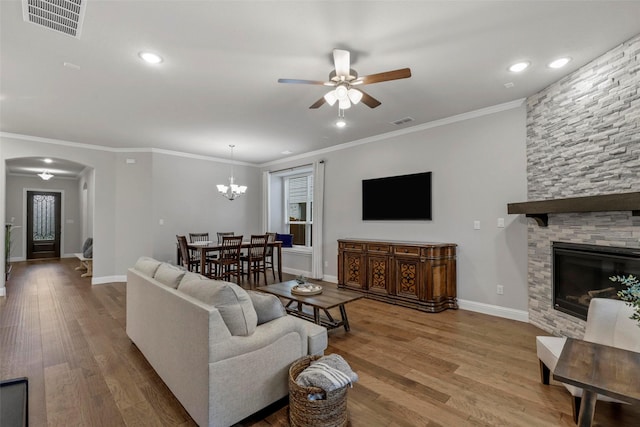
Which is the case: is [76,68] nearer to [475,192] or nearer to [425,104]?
[425,104]

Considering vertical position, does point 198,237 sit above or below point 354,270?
above

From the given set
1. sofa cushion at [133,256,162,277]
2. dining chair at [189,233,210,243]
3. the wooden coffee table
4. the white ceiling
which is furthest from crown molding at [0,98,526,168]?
sofa cushion at [133,256,162,277]

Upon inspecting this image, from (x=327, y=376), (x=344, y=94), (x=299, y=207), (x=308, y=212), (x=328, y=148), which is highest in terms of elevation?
(x=328, y=148)

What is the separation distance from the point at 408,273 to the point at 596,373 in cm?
286

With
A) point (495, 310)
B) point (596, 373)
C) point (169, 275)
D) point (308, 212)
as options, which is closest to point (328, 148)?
point (308, 212)

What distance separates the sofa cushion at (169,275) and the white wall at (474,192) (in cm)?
361

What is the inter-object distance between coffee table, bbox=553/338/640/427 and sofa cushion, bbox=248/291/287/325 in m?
1.64

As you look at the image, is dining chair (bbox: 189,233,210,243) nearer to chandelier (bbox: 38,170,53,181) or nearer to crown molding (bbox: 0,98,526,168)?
crown molding (bbox: 0,98,526,168)

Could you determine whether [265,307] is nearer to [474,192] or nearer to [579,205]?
[579,205]

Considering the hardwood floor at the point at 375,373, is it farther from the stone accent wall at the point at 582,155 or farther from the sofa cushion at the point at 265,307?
the stone accent wall at the point at 582,155

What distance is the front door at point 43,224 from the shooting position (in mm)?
9406

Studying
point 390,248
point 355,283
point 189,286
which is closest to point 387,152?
point 390,248

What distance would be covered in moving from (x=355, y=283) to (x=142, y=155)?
5.06 m

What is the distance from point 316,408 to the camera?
1726 millimetres
